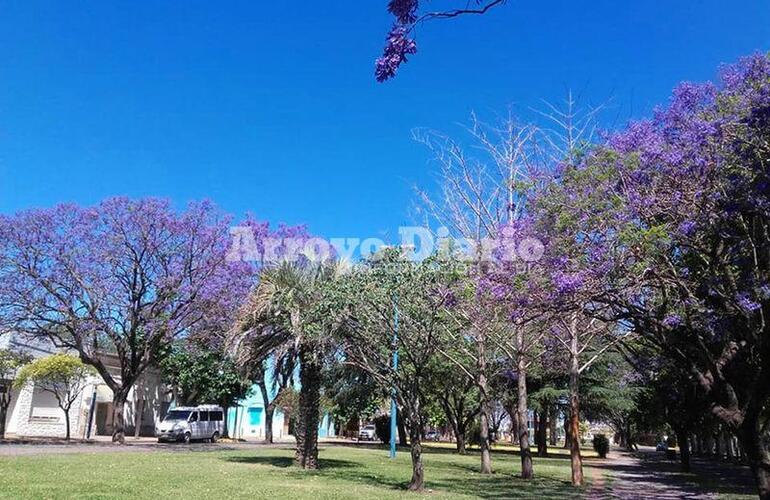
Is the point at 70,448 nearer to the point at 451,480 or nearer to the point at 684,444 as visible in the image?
the point at 451,480

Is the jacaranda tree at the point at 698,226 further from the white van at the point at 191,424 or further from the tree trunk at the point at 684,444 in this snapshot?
the white van at the point at 191,424

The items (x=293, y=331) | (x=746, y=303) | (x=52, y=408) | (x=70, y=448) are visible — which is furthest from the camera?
(x=52, y=408)

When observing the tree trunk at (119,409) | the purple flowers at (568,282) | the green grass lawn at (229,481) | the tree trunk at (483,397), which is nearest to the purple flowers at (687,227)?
the purple flowers at (568,282)

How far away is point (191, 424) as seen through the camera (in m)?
33.7

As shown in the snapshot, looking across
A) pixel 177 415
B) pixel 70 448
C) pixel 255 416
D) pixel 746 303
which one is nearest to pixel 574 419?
pixel 746 303

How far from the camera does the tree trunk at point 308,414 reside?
17.8 meters

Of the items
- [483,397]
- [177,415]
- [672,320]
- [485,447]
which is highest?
[672,320]

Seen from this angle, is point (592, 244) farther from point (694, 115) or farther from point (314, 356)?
point (314, 356)

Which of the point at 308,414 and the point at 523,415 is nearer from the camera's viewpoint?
the point at 308,414

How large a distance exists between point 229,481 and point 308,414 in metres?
5.32

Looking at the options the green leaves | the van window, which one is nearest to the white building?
the green leaves

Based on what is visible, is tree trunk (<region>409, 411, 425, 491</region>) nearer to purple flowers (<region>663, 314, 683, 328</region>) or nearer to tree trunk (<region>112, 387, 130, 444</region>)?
purple flowers (<region>663, 314, 683, 328</region>)

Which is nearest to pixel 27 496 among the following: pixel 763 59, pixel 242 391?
Answer: pixel 763 59

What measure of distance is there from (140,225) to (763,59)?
2144 cm
